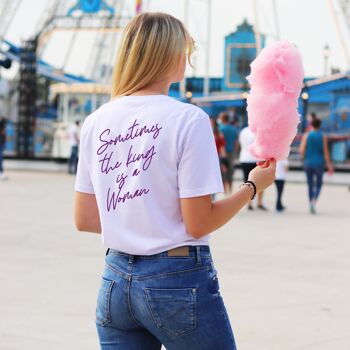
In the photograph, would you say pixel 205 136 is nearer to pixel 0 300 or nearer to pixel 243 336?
pixel 243 336

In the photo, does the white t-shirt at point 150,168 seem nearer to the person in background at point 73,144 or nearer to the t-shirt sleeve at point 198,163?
the t-shirt sleeve at point 198,163

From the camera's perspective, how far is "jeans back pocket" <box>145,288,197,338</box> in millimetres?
2475

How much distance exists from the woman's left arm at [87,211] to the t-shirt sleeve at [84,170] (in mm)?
20

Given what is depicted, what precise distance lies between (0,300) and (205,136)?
14.3ft

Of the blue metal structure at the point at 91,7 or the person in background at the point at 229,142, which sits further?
the blue metal structure at the point at 91,7

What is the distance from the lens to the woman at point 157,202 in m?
2.48

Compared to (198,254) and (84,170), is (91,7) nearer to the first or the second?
(84,170)

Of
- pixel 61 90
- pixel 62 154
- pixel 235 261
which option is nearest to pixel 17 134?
pixel 62 154

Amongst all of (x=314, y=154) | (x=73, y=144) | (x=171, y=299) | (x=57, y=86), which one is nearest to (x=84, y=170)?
(x=171, y=299)

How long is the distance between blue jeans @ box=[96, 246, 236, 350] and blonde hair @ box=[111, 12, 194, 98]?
0.52 m

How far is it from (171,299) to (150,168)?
379 mm

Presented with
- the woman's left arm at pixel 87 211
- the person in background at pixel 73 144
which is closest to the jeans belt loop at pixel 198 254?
the woman's left arm at pixel 87 211

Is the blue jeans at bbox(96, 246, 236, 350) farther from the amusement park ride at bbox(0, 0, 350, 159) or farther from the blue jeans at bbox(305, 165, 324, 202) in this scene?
the amusement park ride at bbox(0, 0, 350, 159)

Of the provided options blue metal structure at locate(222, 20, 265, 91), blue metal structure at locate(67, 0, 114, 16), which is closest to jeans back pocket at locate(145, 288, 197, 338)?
blue metal structure at locate(67, 0, 114, 16)
